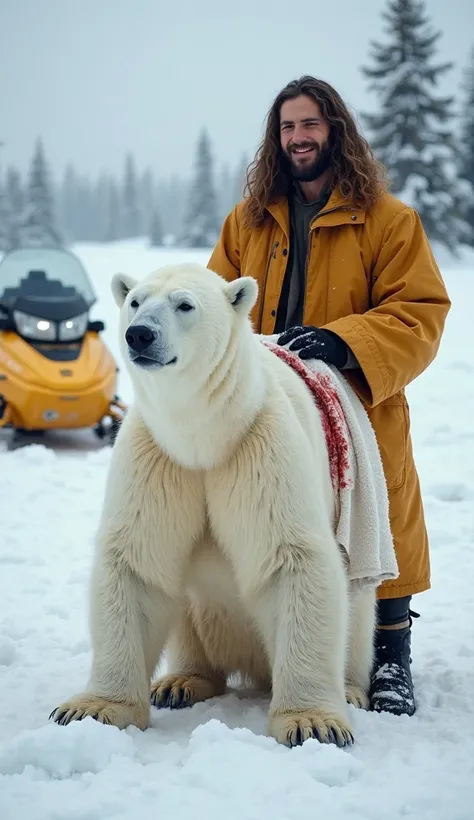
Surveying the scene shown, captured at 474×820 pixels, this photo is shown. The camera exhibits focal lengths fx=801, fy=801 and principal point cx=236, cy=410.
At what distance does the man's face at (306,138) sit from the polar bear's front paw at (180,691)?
1.90 meters

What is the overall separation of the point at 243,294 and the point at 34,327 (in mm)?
4587

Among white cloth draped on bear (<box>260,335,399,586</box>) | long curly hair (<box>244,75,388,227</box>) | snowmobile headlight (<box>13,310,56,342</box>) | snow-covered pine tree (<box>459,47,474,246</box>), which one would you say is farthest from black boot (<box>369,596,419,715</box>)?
snow-covered pine tree (<box>459,47,474,246</box>)

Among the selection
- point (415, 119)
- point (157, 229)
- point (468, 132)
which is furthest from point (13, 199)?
point (415, 119)

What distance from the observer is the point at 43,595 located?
3.59 m

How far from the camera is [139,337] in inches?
81.1

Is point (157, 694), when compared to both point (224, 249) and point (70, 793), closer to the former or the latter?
point (70, 793)

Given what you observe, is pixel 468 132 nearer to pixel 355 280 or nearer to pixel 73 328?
pixel 73 328

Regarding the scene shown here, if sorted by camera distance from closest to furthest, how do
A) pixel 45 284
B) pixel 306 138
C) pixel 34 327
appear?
1. pixel 306 138
2. pixel 34 327
3. pixel 45 284

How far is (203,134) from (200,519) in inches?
1372

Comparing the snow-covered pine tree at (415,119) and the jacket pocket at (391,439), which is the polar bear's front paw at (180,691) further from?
the snow-covered pine tree at (415,119)

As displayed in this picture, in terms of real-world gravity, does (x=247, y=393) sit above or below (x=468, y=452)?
above

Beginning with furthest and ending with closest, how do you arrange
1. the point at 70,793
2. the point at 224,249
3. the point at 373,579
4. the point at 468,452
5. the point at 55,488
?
1. the point at 468,452
2. the point at 55,488
3. the point at 224,249
4. the point at 373,579
5. the point at 70,793

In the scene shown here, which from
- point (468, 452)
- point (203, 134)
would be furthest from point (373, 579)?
point (203, 134)

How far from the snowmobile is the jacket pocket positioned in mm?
3960
